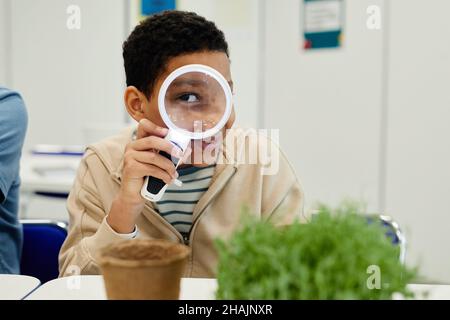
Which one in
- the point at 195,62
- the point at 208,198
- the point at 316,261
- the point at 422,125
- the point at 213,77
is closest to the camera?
the point at 316,261

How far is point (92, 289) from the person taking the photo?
840 millimetres

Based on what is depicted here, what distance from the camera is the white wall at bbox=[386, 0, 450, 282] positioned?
9.84 ft

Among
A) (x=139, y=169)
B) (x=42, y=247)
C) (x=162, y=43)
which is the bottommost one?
(x=42, y=247)

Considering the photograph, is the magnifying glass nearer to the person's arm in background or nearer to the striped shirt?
the striped shirt

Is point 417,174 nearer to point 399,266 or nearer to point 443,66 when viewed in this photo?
point 443,66

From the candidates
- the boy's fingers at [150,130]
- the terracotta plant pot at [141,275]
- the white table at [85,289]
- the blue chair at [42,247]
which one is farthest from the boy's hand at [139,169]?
the blue chair at [42,247]

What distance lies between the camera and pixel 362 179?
3.28m

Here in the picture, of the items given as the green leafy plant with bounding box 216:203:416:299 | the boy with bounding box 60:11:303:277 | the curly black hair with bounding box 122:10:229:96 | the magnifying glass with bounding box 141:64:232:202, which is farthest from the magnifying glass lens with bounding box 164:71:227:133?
the green leafy plant with bounding box 216:203:416:299

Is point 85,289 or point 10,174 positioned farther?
point 10,174

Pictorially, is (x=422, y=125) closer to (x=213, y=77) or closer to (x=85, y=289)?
(x=213, y=77)

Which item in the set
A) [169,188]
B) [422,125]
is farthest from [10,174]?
[422,125]

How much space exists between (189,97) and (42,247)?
0.75 m

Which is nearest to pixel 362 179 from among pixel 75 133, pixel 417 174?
pixel 417 174

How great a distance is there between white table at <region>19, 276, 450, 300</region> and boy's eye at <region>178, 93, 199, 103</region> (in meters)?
0.30
